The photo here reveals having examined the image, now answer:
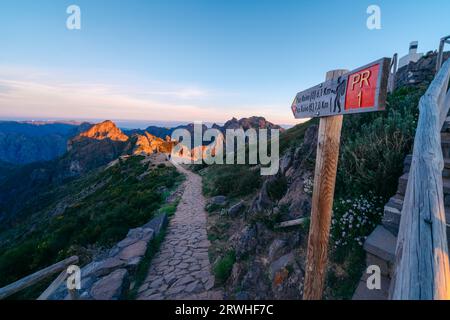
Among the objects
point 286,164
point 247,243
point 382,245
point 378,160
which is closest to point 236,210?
point 286,164

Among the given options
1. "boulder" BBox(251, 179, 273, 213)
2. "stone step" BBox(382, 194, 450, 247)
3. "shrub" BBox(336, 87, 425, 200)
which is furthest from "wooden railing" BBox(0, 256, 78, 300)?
"shrub" BBox(336, 87, 425, 200)

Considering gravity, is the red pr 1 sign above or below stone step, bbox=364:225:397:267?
above

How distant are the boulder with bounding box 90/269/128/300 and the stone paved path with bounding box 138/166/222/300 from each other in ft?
1.24

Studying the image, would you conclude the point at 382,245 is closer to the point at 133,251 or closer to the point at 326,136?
the point at 326,136

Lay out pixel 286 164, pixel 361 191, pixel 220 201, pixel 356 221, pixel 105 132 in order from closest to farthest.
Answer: pixel 356 221 < pixel 361 191 < pixel 286 164 < pixel 220 201 < pixel 105 132

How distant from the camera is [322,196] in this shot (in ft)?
6.38

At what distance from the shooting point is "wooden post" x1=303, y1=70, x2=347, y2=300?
6.12ft

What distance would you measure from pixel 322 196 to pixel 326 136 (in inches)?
22.4

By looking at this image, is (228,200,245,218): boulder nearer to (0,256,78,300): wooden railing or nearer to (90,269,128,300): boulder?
(90,269,128,300): boulder

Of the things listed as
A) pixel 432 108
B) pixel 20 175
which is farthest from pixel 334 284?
pixel 20 175

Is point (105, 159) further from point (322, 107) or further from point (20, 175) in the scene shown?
point (322, 107)

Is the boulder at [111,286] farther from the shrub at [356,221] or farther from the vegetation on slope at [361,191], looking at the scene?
the shrub at [356,221]
